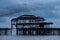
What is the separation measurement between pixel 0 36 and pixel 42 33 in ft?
2.52

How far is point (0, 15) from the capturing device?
2717mm

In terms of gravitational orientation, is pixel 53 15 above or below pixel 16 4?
below

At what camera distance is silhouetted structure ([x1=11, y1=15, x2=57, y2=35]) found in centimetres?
266

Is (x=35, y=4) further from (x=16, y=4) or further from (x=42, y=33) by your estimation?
(x=42, y=33)

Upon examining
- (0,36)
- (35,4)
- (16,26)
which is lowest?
(0,36)

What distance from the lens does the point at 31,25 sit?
2709mm

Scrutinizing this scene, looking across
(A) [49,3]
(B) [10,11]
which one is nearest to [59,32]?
(A) [49,3]

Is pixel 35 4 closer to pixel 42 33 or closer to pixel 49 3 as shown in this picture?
pixel 49 3

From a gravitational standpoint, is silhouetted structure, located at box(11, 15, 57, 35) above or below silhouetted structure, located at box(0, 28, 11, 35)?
above

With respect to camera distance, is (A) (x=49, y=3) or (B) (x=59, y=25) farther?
(A) (x=49, y=3)

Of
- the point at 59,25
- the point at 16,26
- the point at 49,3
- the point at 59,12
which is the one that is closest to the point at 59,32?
the point at 59,25

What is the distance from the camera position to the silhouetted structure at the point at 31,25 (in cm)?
266

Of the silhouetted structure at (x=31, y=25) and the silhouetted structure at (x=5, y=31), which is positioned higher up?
the silhouetted structure at (x=31, y=25)

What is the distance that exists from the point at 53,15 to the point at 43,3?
0.29 m
